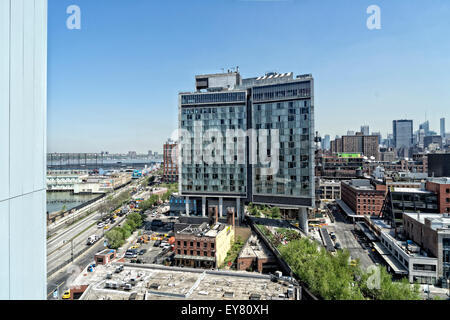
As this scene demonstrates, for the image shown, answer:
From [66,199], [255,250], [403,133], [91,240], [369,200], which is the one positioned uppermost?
[403,133]

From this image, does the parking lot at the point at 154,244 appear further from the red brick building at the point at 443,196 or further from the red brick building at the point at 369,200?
the red brick building at the point at 443,196

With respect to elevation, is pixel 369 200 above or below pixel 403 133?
below

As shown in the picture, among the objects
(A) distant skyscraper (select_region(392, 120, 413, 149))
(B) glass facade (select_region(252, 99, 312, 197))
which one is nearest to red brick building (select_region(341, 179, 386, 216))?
(B) glass facade (select_region(252, 99, 312, 197))

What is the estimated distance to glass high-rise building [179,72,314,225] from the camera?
49.3 feet

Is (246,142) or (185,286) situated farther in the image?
(246,142)

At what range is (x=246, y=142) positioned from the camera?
16.7 meters

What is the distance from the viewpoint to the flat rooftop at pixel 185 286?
5.65 meters

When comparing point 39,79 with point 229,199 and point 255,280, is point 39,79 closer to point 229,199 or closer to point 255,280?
point 255,280

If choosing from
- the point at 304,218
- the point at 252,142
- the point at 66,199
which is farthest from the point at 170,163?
the point at 304,218

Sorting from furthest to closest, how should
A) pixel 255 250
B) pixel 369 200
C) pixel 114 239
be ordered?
pixel 369 200, pixel 114 239, pixel 255 250

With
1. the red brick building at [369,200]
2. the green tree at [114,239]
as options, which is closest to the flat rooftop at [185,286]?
the green tree at [114,239]

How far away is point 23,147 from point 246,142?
15.0 meters

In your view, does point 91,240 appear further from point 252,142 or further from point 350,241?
point 350,241

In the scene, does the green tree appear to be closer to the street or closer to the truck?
the truck
